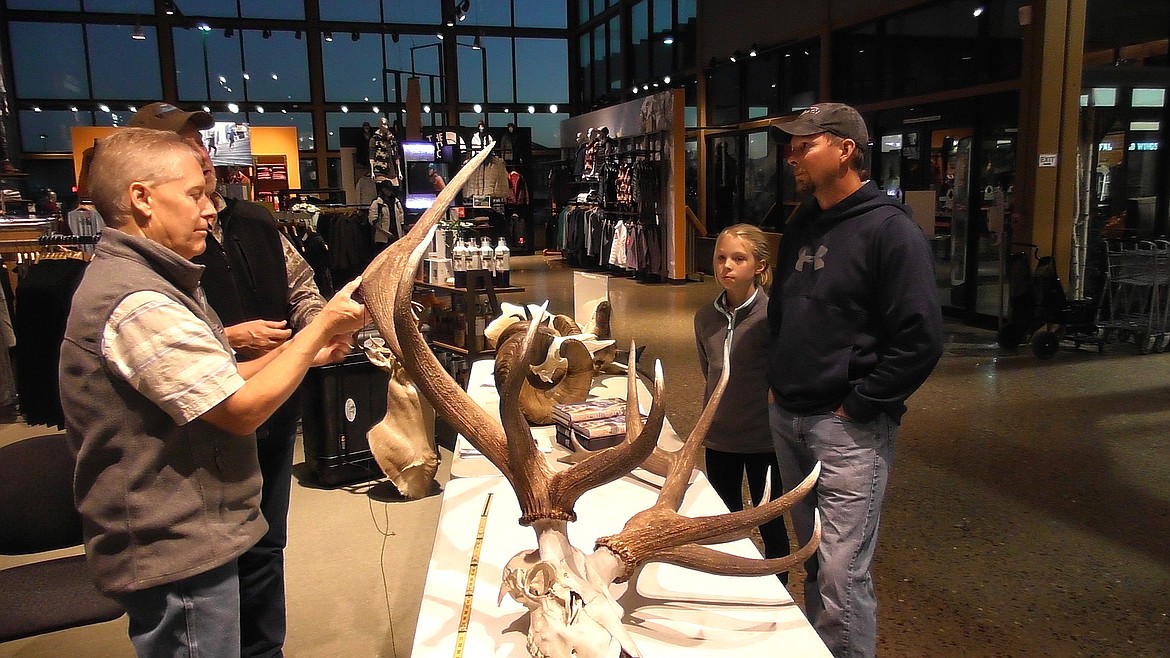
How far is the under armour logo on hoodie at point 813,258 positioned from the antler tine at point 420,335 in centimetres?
87

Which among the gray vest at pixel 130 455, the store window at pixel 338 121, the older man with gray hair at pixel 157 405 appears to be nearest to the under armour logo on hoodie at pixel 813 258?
the older man with gray hair at pixel 157 405

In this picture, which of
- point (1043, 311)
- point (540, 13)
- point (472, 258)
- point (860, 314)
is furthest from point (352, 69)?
point (860, 314)

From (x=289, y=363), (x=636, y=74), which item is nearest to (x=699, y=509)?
(x=289, y=363)

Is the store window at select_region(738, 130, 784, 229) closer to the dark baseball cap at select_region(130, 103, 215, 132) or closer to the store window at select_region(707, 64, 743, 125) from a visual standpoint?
the store window at select_region(707, 64, 743, 125)

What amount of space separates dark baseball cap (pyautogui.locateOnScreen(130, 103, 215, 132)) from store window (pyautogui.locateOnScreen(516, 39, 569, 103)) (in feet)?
58.4

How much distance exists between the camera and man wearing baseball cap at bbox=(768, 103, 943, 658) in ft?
5.90

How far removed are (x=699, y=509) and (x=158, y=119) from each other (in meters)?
1.76

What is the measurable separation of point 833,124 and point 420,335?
1.12m

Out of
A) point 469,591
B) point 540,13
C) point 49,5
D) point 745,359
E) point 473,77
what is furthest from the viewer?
point 540,13

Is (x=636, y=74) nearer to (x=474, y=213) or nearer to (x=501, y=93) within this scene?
(x=501, y=93)

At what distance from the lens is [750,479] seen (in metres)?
2.56

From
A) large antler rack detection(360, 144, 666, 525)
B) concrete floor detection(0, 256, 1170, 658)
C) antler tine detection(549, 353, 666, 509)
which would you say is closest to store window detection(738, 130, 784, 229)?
concrete floor detection(0, 256, 1170, 658)

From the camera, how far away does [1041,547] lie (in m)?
3.27

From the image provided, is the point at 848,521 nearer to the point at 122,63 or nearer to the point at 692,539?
Answer: the point at 692,539
